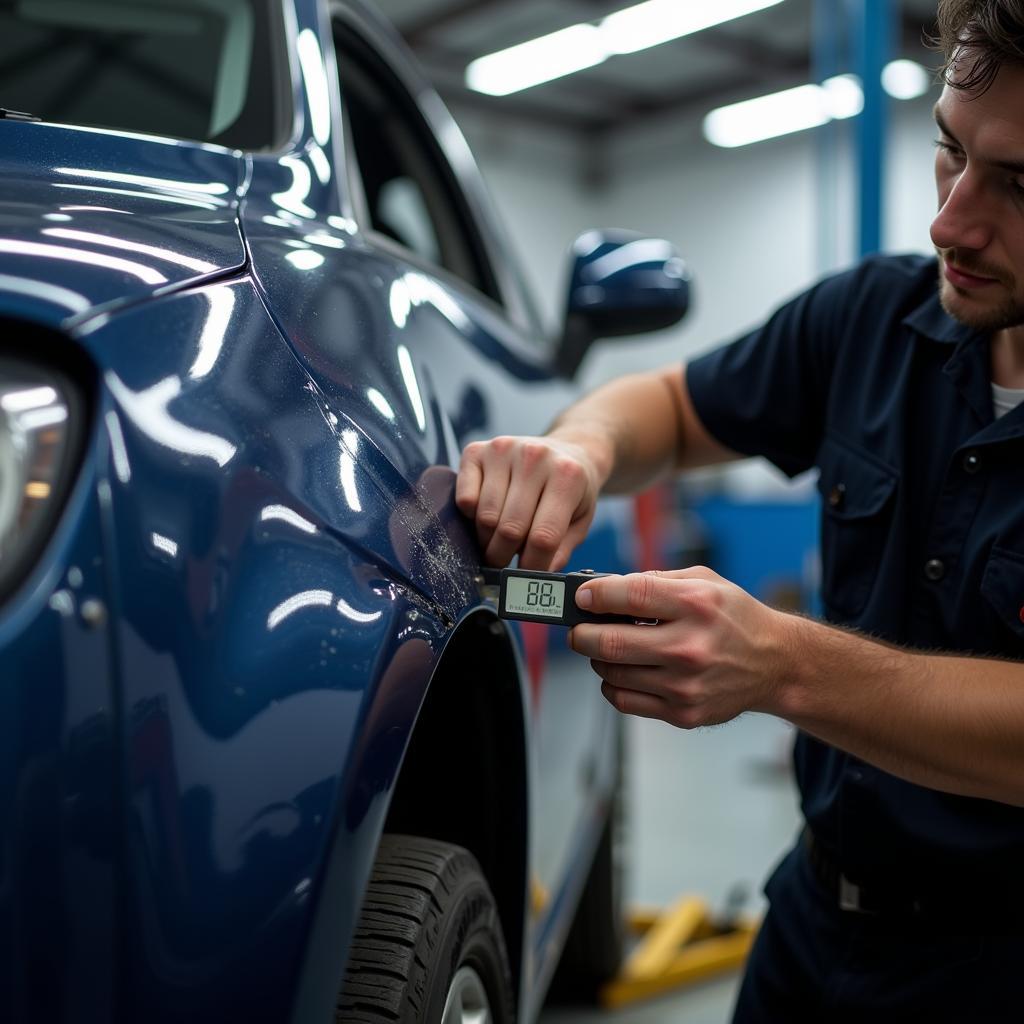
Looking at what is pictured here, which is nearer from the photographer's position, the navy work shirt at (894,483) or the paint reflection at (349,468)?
the paint reflection at (349,468)

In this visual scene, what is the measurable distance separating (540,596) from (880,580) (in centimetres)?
56

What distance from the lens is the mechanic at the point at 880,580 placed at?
0.98 metres

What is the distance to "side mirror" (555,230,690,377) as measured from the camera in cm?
191

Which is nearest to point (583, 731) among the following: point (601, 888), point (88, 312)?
point (601, 888)

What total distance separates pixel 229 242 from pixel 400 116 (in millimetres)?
1289

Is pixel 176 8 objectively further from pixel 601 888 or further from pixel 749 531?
pixel 749 531

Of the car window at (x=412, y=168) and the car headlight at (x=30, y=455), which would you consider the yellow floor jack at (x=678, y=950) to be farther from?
the car headlight at (x=30, y=455)

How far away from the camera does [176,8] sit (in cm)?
153

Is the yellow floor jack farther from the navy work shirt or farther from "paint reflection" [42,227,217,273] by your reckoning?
"paint reflection" [42,227,217,273]

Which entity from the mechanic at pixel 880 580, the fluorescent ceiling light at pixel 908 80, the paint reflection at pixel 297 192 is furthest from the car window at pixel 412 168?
the fluorescent ceiling light at pixel 908 80

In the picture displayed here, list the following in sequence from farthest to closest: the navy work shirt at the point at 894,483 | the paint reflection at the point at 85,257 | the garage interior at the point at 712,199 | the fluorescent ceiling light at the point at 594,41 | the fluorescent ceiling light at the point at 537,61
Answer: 1. the fluorescent ceiling light at the point at 537,61
2. the fluorescent ceiling light at the point at 594,41
3. the garage interior at the point at 712,199
4. the navy work shirt at the point at 894,483
5. the paint reflection at the point at 85,257

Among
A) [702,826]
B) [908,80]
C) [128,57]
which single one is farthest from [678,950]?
[908,80]

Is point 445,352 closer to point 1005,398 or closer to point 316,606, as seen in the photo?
point 316,606

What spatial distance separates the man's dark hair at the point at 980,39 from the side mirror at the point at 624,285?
0.74 meters
